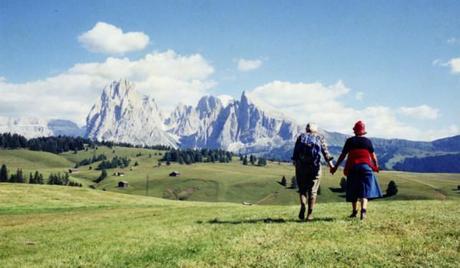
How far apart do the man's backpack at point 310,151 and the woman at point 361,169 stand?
1215 mm

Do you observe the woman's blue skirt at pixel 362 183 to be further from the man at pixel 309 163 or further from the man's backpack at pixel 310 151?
the man's backpack at pixel 310 151

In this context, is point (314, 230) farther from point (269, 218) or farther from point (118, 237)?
point (118, 237)

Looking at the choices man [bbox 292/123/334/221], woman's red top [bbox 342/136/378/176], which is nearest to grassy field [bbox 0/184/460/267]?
man [bbox 292/123/334/221]

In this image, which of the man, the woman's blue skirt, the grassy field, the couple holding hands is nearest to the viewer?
the grassy field

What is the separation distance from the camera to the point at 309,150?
65.6 ft

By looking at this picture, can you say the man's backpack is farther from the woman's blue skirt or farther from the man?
the woman's blue skirt

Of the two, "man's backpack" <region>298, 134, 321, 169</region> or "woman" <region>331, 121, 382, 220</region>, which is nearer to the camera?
"woman" <region>331, 121, 382, 220</region>

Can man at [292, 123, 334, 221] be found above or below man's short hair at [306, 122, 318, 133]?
below

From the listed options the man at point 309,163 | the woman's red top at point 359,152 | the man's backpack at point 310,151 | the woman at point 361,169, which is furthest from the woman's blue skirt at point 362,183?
the man's backpack at point 310,151

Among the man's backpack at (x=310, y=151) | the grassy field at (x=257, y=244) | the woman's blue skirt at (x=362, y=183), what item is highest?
the man's backpack at (x=310, y=151)

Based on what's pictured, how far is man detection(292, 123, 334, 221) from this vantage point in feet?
65.4

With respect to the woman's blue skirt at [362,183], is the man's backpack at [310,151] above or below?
above

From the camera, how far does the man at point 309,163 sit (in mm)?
19922

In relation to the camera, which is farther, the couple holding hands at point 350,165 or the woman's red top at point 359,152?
the woman's red top at point 359,152
